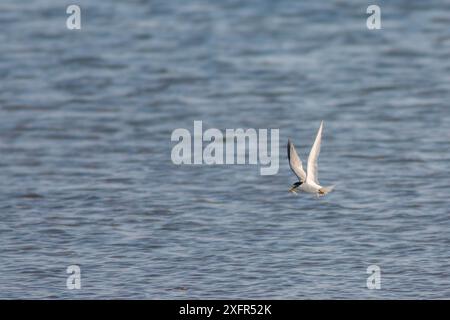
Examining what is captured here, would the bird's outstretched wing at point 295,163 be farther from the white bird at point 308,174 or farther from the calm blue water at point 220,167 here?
the calm blue water at point 220,167

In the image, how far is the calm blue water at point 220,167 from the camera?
964cm

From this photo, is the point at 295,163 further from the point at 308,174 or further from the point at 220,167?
the point at 220,167

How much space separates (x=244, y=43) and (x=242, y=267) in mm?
7039

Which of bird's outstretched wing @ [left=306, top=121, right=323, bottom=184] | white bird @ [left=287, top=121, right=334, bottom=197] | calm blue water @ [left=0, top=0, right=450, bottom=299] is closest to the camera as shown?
bird's outstretched wing @ [left=306, top=121, right=323, bottom=184]

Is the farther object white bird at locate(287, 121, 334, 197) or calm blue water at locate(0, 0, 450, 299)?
calm blue water at locate(0, 0, 450, 299)

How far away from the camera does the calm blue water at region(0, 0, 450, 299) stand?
964cm

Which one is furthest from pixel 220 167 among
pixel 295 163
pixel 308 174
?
pixel 308 174

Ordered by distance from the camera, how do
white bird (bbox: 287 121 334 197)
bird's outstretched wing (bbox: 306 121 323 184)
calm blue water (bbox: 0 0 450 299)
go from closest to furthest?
bird's outstretched wing (bbox: 306 121 323 184) < white bird (bbox: 287 121 334 197) < calm blue water (bbox: 0 0 450 299)

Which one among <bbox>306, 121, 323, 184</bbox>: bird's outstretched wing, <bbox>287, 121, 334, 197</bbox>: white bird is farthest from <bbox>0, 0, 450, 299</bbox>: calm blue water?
<bbox>306, 121, 323, 184</bbox>: bird's outstretched wing

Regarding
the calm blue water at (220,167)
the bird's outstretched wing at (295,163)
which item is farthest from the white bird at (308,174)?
the calm blue water at (220,167)

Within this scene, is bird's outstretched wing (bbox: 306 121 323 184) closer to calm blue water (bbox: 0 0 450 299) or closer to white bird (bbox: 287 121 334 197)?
white bird (bbox: 287 121 334 197)

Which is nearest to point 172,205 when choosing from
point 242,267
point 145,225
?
point 145,225
